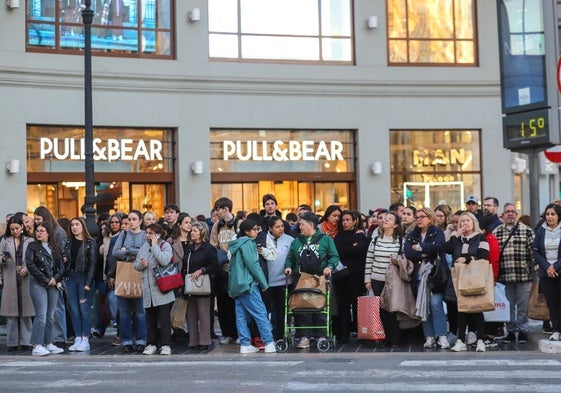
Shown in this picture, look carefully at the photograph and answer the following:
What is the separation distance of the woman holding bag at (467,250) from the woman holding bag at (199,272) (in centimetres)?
319

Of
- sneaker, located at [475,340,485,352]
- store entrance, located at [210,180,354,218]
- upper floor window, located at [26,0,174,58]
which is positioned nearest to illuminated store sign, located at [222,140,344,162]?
store entrance, located at [210,180,354,218]

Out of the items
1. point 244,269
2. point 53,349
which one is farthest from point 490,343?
point 53,349

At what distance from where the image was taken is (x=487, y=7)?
26.9m

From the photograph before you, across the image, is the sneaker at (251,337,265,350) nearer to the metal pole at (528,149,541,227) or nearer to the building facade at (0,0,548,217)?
the metal pole at (528,149,541,227)

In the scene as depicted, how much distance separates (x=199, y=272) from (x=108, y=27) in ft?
38.9

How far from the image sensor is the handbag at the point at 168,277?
1378 cm

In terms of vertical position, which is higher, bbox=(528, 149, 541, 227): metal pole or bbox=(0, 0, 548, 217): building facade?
bbox=(0, 0, 548, 217): building facade

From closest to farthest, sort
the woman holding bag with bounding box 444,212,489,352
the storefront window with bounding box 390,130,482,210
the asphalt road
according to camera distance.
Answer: the asphalt road, the woman holding bag with bounding box 444,212,489,352, the storefront window with bounding box 390,130,482,210

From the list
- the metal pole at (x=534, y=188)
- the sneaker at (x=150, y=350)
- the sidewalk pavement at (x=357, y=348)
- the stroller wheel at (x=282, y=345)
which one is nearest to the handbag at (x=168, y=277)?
the sneaker at (x=150, y=350)

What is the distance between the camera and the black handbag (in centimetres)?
1368

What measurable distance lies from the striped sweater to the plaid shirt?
158 centimetres

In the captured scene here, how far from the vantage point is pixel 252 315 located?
13820 mm

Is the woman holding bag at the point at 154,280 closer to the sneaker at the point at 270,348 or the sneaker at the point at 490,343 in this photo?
the sneaker at the point at 270,348

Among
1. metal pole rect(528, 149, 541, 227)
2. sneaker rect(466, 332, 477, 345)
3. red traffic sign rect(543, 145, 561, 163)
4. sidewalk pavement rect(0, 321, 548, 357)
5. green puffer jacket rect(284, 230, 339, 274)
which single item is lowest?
sidewalk pavement rect(0, 321, 548, 357)
